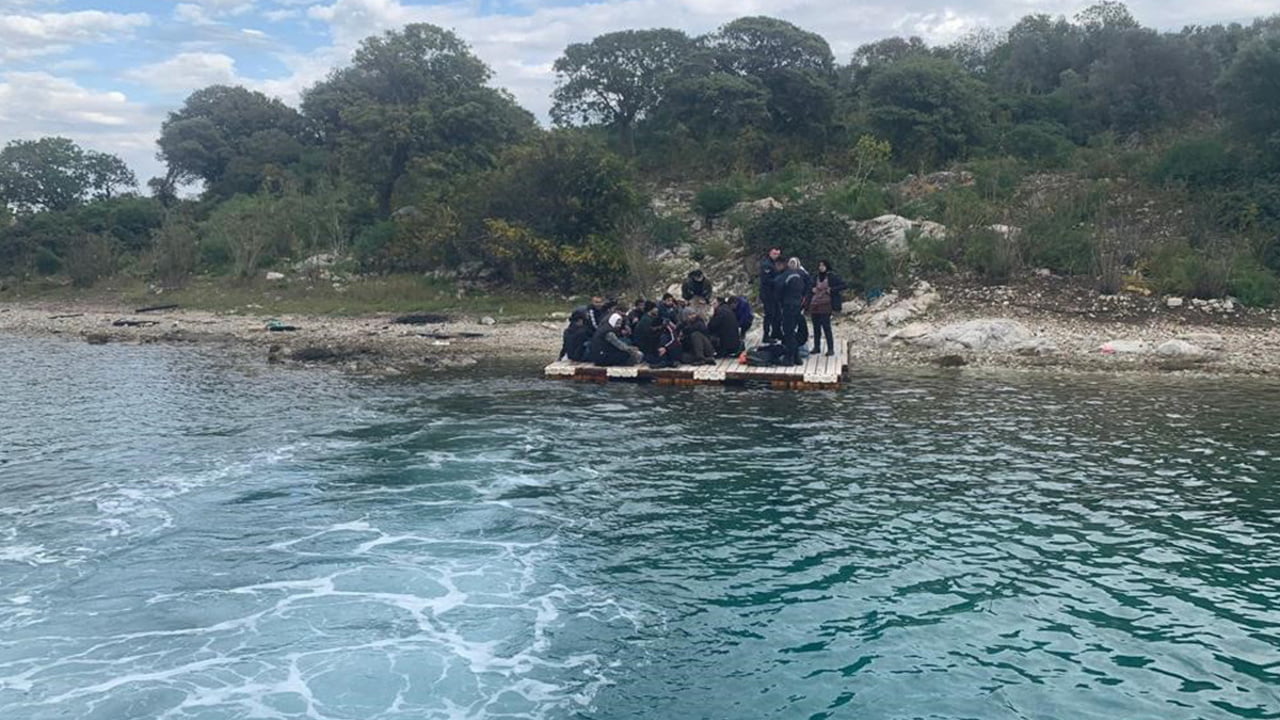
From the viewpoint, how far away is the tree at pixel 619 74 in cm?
5075

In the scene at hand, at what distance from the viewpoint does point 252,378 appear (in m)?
24.1

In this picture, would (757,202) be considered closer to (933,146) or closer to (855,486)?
(933,146)

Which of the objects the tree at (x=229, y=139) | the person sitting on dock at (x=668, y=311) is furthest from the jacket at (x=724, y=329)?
the tree at (x=229, y=139)

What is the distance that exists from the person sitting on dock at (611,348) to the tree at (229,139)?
40.1 metres

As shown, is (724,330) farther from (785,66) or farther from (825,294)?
(785,66)

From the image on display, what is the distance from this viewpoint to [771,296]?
74.2ft

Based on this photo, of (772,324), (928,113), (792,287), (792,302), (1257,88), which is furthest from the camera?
(928,113)

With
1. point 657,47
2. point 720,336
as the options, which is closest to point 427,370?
point 720,336

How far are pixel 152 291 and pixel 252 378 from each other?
19296 millimetres

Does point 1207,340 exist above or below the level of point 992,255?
below

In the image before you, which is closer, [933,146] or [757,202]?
[757,202]

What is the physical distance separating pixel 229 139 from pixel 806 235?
4491 cm

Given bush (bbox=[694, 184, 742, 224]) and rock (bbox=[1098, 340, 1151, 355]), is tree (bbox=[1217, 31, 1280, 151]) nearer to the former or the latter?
rock (bbox=[1098, 340, 1151, 355])

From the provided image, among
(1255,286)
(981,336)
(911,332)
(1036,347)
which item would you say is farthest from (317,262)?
(1255,286)
